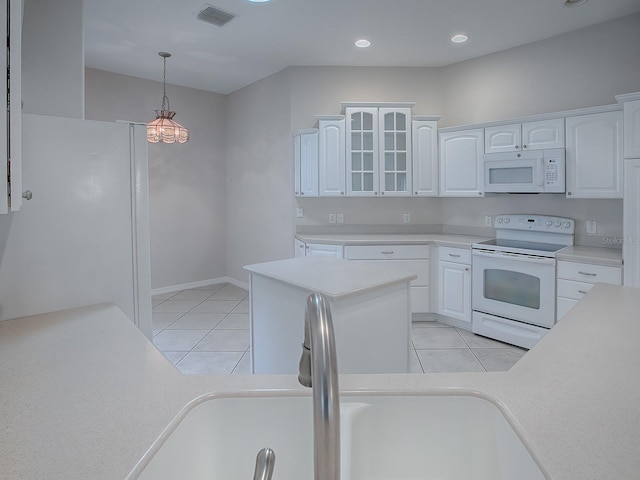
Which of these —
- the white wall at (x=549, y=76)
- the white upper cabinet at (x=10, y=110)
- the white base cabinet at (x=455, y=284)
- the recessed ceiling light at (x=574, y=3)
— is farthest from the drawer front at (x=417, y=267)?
the white upper cabinet at (x=10, y=110)

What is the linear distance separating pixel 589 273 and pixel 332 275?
84.8 inches

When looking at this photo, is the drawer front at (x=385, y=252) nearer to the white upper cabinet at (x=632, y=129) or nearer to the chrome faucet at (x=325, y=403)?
the white upper cabinet at (x=632, y=129)

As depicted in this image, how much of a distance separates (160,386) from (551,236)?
3.80 m

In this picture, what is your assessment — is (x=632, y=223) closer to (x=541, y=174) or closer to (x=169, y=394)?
(x=541, y=174)

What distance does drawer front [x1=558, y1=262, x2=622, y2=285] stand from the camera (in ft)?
9.25

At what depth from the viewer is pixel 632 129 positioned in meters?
2.73

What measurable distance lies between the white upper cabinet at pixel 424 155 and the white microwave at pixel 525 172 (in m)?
0.61

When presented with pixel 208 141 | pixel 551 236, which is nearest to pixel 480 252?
pixel 551 236

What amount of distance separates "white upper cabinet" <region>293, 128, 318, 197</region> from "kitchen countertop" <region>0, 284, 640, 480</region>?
327 cm

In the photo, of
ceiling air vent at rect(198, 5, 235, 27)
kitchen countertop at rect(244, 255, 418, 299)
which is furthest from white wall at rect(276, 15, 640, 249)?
kitchen countertop at rect(244, 255, 418, 299)

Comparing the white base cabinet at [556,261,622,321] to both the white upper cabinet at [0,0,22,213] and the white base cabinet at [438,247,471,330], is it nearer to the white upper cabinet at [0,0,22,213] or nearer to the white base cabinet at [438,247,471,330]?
the white base cabinet at [438,247,471,330]

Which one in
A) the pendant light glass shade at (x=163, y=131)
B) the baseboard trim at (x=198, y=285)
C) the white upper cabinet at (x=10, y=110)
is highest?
the pendant light glass shade at (x=163, y=131)

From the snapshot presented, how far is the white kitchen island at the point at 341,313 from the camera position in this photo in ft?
6.16

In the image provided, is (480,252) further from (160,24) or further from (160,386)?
(160,24)
